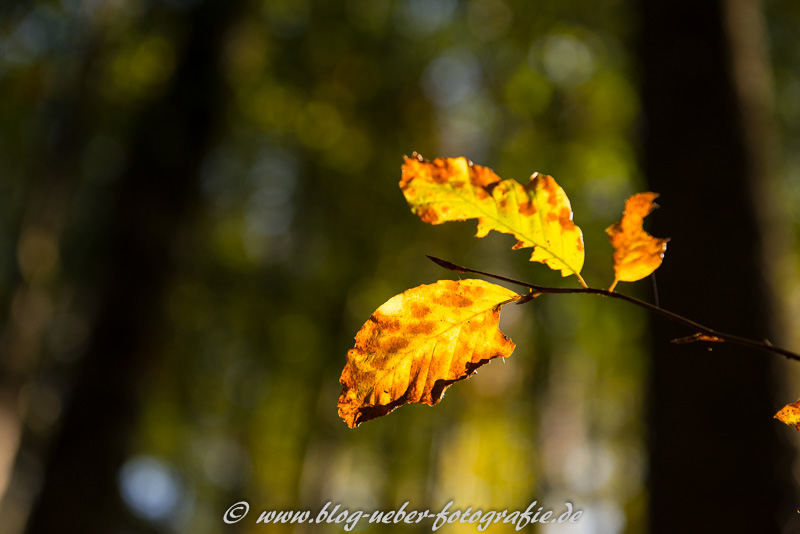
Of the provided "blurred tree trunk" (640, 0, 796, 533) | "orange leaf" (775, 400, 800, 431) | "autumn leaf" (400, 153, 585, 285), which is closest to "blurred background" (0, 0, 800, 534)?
"blurred tree trunk" (640, 0, 796, 533)

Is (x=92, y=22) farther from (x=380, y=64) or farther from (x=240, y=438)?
(x=240, y=438)

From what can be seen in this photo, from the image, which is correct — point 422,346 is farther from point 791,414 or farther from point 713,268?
point 713,268

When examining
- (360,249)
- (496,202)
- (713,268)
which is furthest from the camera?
(360,249)

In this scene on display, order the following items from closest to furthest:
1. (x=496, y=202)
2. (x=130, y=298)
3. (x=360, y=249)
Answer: (x=496, y=202) < (x=130, y=298) < (x=360, y=249)

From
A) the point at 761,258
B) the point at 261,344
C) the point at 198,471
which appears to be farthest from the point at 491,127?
the point at 198,471

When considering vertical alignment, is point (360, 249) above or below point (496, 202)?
above

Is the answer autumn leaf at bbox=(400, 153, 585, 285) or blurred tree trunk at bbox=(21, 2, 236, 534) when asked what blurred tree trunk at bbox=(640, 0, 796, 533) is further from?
blurred tree trunk at bbox=(21, 2, 236, 534)

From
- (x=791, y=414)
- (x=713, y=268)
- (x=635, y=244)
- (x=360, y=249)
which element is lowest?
(x=791, y=414)

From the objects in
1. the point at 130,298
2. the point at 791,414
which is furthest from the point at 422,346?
the point at 130,298
